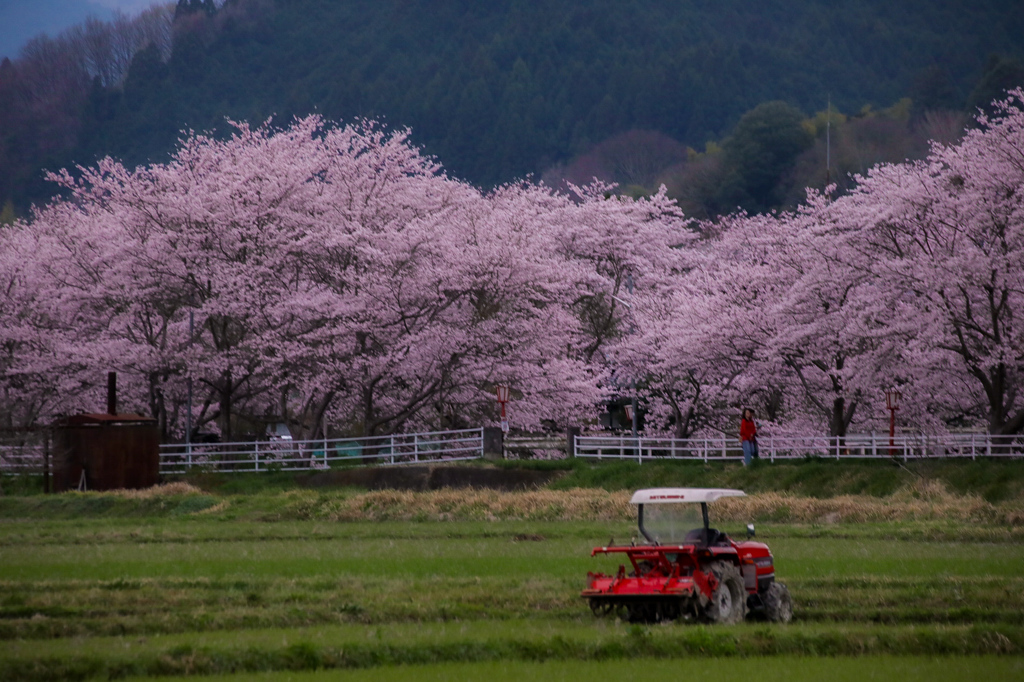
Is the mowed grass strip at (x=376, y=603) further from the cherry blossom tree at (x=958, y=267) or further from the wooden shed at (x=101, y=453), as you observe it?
the wooden shed at (x=101, y=453)

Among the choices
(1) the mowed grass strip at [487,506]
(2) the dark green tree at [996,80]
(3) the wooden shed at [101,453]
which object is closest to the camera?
(1) the mowed grass strip at [487,506]

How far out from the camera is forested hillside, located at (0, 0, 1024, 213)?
139750mm

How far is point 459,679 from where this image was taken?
32.2 feet

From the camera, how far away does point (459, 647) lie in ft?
36.1

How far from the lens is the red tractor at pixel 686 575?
12.2 meters

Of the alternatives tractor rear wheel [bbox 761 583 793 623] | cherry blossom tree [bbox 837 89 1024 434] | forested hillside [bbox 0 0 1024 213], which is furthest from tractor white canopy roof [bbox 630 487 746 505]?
forested hillside [bbox 0 0 1024 213]

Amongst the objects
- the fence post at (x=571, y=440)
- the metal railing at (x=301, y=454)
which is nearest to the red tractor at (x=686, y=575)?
the metal railing at (x=301, y=454)

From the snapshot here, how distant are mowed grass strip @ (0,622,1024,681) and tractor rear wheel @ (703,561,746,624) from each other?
44cm

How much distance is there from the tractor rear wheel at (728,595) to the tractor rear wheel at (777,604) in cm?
34

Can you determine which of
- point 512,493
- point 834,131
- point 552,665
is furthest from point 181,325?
point 834,131

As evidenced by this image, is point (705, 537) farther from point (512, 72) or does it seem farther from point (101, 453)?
point (512, 72)

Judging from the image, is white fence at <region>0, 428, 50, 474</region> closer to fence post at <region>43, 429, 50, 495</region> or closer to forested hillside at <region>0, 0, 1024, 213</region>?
fence post at <region>43, 429, 50, 495</region>

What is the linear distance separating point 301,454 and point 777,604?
1127 inches

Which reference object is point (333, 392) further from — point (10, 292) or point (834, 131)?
point (834, 131)
